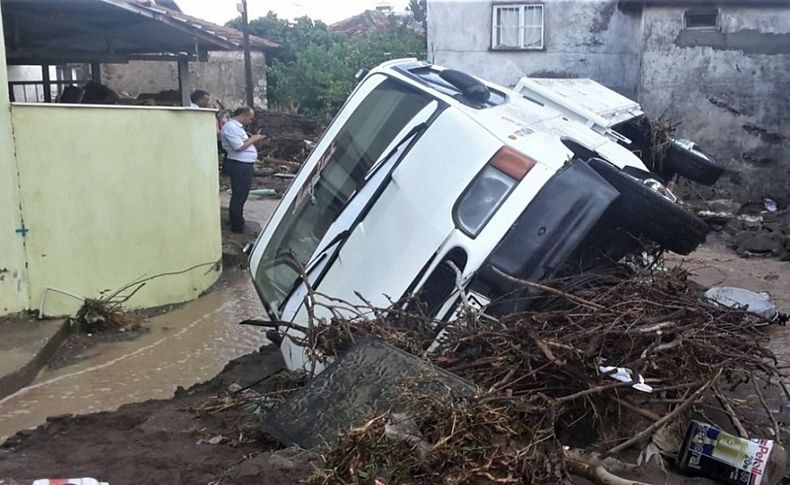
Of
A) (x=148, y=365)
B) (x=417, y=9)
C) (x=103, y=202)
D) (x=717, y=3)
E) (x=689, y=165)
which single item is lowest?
(x=148, y=365)

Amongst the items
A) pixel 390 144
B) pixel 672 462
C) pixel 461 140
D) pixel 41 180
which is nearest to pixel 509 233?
pixel 461 140

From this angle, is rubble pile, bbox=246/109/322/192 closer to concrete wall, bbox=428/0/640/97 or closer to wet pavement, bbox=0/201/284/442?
concrete wall, bbox=428/0/640/97

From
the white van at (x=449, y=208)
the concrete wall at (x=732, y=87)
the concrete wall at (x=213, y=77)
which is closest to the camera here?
the white van at (x=449, y=208)

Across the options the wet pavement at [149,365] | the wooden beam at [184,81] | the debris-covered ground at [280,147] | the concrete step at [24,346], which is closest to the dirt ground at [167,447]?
the wet pavement at [149,365]

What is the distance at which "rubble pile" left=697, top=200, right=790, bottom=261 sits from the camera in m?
9.72

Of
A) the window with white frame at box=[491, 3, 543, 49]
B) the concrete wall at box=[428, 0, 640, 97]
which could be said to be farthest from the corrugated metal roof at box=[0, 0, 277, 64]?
the window with white frame at box=[491, 3, 543, 49]

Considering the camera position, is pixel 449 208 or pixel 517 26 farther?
pixel 517 26

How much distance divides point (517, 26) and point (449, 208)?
550 inches

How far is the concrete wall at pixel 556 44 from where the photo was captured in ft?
52.1

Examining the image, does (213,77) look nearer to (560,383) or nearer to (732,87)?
(732,87)

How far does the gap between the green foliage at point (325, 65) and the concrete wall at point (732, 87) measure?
10.0 meters

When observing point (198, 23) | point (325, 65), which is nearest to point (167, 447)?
point (198, 23)

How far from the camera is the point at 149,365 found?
6.11 metres

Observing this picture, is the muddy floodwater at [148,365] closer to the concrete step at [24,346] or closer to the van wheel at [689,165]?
the concrete step at [24,346]
